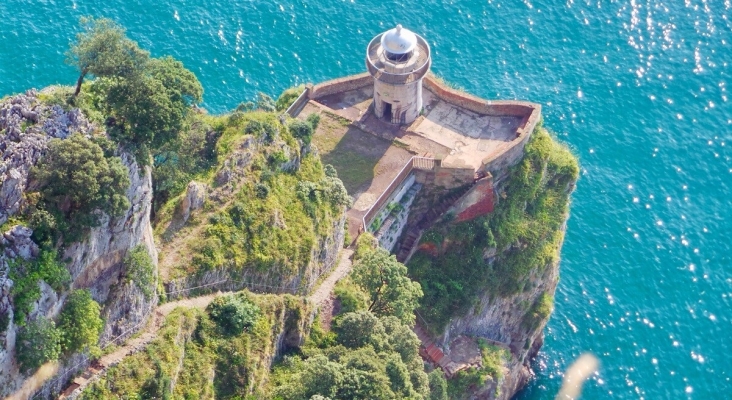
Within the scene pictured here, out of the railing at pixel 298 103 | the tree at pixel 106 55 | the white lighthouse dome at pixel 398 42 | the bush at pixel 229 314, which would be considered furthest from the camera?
the railing at pixel 298 103

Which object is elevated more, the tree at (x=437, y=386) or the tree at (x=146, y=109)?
the tree at (x=146, y=109)

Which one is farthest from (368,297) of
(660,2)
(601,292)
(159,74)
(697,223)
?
(660,2)

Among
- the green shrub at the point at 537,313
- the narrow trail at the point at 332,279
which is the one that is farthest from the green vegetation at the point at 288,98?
the green shrub at the point at 537,313

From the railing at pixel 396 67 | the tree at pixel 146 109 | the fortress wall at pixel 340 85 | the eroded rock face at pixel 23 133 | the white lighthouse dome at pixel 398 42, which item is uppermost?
the eroded rock face at pixel 23 133

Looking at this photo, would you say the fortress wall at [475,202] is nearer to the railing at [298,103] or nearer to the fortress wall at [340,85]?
the fortress wall at [340,85]

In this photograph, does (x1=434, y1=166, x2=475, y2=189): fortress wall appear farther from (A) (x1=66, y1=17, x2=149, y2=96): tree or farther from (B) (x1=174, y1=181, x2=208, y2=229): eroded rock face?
(A) (x1=66, y1=17, x2=149, y2=96): tree

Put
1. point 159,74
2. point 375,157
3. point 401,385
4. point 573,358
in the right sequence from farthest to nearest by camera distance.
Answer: point 573,358, point 375,157, point 401,385, point 159,74

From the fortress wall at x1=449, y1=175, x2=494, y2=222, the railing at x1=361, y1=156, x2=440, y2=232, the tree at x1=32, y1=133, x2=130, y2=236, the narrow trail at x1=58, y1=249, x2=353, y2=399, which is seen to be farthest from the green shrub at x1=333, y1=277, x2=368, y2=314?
the tree at x1=32, y1=133, x2=130, y2=236

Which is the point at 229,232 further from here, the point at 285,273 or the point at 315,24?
the point at 315,24
